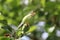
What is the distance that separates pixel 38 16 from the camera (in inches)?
55.5

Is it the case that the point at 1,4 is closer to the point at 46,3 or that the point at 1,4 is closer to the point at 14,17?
the point at 14,17

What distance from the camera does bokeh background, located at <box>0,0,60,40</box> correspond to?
1.23m

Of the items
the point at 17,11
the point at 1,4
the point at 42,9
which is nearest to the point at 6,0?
the point at 1,4

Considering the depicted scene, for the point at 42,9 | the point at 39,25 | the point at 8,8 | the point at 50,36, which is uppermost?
the point at 8,8

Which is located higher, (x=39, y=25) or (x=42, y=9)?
(x=42, y=9)

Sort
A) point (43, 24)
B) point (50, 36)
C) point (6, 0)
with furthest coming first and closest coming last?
1. point (6, 0)
2. point (43, 24)
3. point (50, 36)

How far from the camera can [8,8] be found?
60.2 inches

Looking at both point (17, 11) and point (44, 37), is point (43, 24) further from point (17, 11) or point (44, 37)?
point (17, 11)

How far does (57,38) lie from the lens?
1260 mm

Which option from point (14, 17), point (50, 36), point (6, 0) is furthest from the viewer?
point (6, 0)

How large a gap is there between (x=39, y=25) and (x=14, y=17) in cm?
25

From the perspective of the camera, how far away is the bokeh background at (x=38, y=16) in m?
1.23

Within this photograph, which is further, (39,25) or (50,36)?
(39,25)

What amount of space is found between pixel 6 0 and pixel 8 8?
0.10 meters
